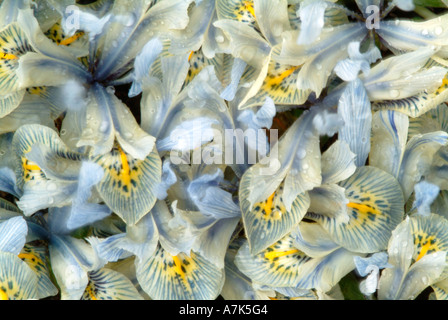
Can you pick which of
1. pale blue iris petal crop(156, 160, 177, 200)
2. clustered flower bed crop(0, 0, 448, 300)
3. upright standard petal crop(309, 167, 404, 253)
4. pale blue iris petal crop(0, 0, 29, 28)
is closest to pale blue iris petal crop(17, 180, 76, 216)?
clustered flower bed crop(0, 0, 448, 300)

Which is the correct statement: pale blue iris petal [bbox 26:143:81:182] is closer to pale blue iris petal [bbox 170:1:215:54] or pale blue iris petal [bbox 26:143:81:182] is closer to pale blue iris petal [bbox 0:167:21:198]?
pale blue iris petal [bbox 0:167:21:198]

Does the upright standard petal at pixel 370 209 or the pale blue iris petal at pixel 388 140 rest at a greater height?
the pale blue iris petal at pixel 388 140

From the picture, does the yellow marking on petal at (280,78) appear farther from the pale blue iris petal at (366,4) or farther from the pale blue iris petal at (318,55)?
the pale blue iris petal at (366,4)

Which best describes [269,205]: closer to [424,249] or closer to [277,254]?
[277,254]

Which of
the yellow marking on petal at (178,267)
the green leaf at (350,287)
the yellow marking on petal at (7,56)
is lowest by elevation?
the green leaf at (350,287)

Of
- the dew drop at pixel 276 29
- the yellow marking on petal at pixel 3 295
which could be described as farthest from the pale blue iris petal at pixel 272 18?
the yellow marking on petal at pixel 3 295

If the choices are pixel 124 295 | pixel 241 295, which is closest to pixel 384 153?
pixel 241 295
